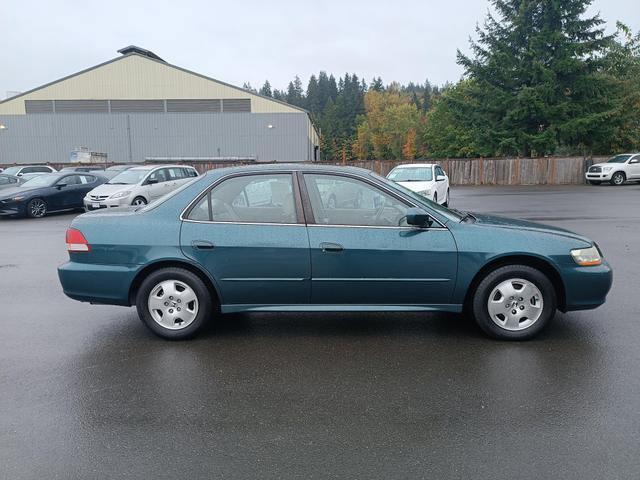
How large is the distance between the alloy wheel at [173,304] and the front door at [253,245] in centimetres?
29

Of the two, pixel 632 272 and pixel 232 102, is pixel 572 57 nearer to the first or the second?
pixel 232 102

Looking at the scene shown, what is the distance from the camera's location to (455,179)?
34438 mm

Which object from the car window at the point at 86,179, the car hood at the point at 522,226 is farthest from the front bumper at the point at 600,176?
the car hood at the point at 522,226

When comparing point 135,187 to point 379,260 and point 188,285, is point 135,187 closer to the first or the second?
point 188,285

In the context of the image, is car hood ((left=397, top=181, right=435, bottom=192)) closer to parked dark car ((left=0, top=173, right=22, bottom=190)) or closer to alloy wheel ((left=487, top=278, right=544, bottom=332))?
alloy wheel ((left=487, top=278, right=544, bottom=332))

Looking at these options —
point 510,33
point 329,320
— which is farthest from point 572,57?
point 329,320

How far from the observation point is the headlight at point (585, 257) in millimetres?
4695

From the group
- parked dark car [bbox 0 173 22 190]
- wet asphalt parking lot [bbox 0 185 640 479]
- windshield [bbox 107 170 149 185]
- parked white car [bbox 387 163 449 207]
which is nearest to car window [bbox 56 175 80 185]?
windshield [bbox 107 170 149 185]

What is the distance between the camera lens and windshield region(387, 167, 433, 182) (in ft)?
51.1

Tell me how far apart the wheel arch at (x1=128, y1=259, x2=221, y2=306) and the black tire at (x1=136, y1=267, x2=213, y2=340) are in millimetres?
36

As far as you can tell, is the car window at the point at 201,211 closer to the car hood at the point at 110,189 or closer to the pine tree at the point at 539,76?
the car hood at the point at 110,189

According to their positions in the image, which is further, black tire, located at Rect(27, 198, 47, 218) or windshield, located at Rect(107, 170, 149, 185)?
windshield, located at Rect(107, 170, 149, 185)

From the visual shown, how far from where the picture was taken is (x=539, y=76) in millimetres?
33594

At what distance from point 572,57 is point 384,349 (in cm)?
3434
